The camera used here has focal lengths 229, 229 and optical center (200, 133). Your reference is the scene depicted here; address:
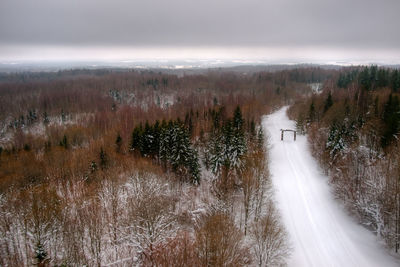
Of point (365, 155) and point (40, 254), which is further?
point (365, 155)

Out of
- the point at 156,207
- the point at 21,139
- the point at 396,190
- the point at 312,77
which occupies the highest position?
the point at 312,77

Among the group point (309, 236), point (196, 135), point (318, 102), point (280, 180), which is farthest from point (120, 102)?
point (309, 236)

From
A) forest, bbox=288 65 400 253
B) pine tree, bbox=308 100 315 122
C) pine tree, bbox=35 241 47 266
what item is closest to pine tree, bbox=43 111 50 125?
pine tree, bbox=35 241 47 266

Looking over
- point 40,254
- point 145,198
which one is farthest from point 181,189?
point 40,254

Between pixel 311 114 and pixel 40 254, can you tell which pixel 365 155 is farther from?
pixel 40 254

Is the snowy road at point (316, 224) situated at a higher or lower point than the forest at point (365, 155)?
lower

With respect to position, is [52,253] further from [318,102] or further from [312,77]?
[312,77]

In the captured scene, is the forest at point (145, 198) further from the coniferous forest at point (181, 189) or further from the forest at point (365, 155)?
the forest at point (365, 155)

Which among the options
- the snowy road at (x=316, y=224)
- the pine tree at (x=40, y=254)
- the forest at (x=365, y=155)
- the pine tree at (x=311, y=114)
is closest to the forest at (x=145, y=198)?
the pine tree at (x=40, y=254)

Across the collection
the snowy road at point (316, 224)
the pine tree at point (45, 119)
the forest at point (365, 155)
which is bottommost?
the snowy road at point (316, 224)
